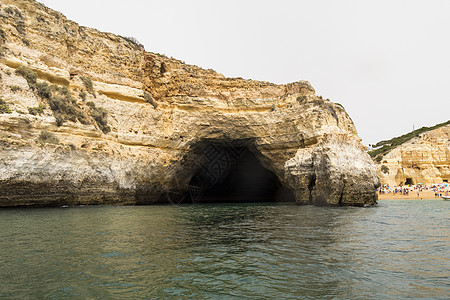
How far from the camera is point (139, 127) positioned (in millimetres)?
21141

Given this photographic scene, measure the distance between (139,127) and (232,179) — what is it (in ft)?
47.9

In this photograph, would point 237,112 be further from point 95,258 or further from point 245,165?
point 95,258

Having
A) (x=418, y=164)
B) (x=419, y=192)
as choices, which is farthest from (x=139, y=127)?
(x=418, y=164)

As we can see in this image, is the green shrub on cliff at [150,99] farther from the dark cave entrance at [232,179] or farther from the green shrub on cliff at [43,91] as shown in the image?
the green shrub on cliff at [43,91]

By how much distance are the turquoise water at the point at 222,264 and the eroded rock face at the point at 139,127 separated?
8133mm

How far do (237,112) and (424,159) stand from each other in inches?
1319

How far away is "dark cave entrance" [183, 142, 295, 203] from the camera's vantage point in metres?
27.7

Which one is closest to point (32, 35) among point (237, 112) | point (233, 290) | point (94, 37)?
point (94, 37)

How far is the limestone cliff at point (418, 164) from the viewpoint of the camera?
133ft

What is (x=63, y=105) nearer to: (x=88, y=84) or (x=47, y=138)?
(x=47, y=138)

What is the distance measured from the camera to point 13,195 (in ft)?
46.3

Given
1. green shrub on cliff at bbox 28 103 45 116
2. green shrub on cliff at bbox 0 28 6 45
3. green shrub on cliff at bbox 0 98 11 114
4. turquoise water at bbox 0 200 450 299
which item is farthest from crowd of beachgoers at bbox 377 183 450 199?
green shrub on cliff at bbox 0 28 6 45

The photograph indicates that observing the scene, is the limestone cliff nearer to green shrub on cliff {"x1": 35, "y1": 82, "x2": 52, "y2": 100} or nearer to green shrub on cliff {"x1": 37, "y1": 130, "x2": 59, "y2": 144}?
green shrub on cliff {"x1": 37, "y1": 130, "x2": 59, "y2": 144}

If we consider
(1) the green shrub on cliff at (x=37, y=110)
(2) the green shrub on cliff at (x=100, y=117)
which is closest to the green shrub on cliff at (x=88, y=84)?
(2) the green shrub on cliff at (x=100, y=117)
